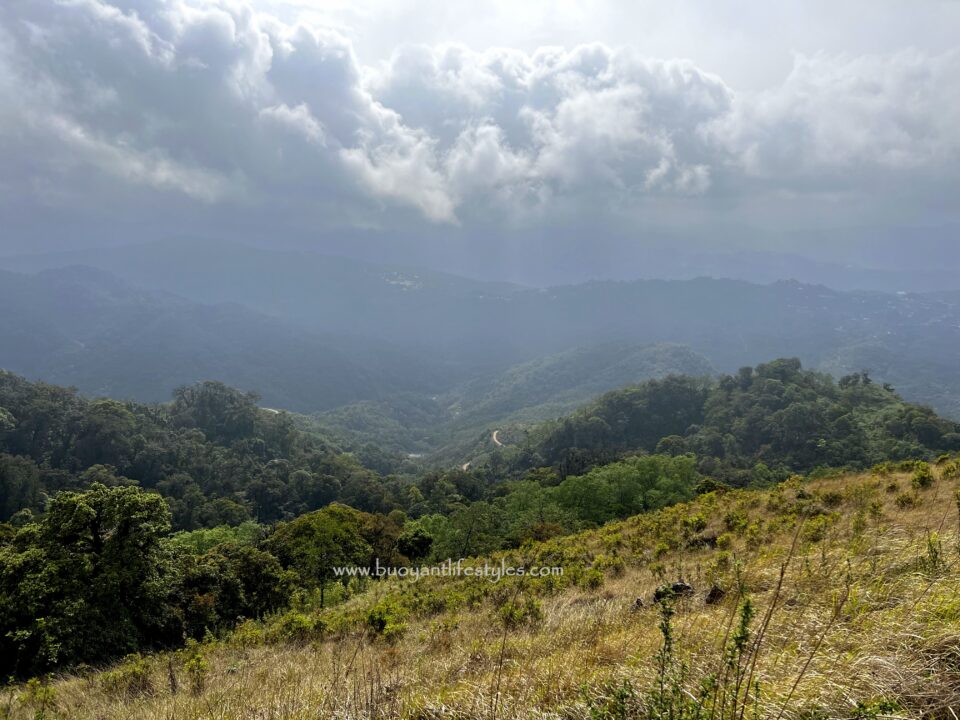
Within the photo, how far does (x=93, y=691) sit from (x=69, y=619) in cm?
1021

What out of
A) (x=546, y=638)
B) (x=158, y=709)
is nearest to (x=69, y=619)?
(x=158, y=709)

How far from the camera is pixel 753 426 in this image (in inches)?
4230

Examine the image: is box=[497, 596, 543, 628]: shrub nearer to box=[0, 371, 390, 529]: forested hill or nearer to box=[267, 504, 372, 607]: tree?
box=[267, 504, 372, 607]: tree

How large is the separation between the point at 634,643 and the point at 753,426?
118239 millimetres

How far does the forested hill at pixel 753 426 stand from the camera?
8181cm

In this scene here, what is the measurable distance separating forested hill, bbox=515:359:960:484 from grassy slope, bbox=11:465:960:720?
6500cm

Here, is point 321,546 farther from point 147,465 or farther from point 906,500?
point 147,465

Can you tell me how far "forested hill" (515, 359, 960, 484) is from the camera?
268 feet

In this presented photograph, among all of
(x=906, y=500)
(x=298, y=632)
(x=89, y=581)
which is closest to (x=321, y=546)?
(x=89, y=581)

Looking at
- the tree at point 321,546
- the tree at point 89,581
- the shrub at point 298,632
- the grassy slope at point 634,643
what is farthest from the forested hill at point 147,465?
the grassy slope at point 634,643

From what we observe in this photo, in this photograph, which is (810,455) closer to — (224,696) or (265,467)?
(224,696)

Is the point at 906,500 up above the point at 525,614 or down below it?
above

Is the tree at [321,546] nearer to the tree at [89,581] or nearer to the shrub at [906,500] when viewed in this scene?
the tree at [89,581]

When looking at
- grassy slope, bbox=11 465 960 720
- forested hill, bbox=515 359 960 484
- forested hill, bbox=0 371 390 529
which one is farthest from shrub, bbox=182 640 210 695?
forested hill, bbox=0 371 390 529
